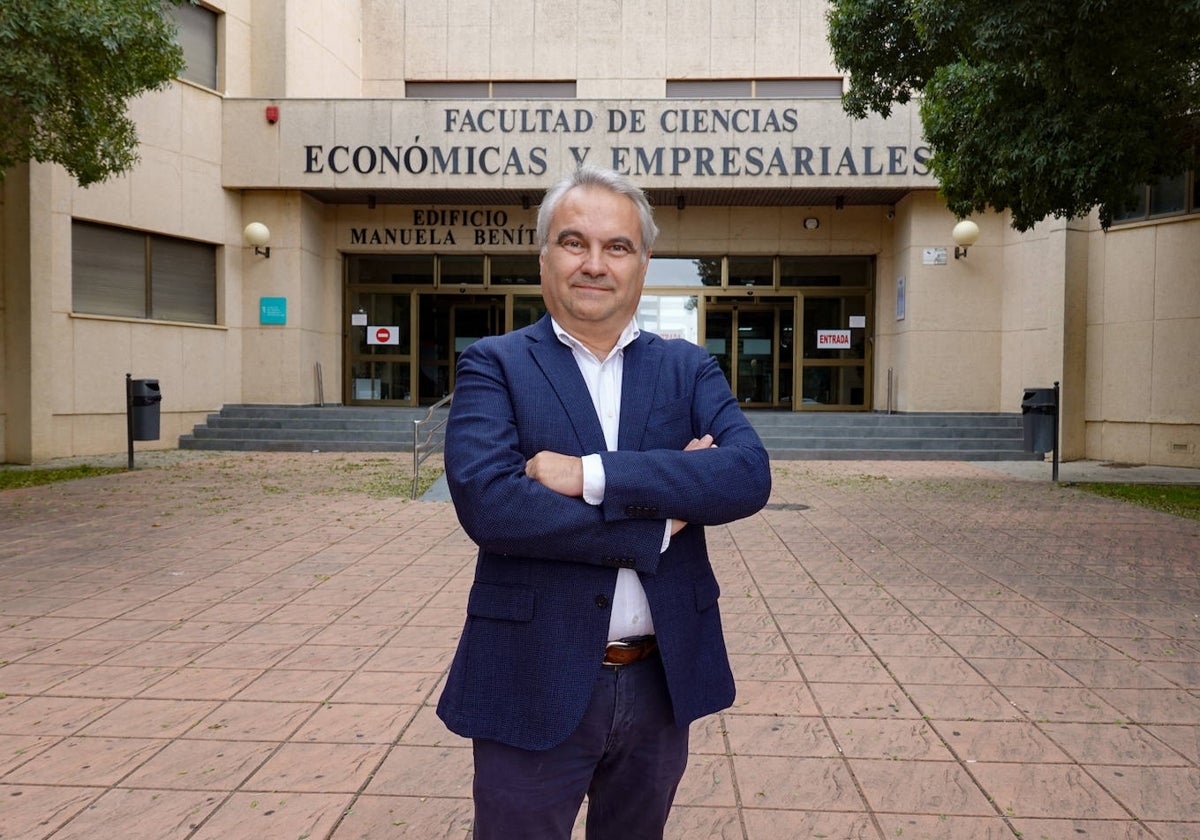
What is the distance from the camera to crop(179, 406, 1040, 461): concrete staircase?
48.4 ft

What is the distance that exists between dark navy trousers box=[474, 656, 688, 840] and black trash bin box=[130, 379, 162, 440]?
12.8 metres

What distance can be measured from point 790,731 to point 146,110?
1515 centimetres

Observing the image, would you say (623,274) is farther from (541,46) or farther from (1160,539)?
(541,46)

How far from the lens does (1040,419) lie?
12.1 metres

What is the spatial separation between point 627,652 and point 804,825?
1.50m

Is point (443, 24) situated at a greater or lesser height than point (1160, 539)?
greater

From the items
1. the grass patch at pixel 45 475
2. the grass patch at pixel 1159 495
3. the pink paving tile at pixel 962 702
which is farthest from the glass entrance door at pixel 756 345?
the pink paving tile at pixel 962 702

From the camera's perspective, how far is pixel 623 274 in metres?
1.79

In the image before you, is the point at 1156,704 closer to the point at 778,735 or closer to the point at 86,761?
the point at 778,735

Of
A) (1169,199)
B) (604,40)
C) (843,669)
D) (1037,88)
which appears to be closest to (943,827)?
(843,669)

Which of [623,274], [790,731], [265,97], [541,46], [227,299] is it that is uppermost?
[541,46]

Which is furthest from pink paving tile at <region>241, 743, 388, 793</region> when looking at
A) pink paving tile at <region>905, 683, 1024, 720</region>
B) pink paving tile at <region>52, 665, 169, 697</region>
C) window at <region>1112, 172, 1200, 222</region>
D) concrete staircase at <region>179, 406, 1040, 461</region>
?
window at <region>1112, 172, 1200, 222</region>

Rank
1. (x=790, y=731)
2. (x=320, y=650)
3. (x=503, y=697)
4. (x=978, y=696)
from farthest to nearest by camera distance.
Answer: (x=320, y=650) → (x=978, y=696) → (x=790, y=731) → (x=503, y=697)

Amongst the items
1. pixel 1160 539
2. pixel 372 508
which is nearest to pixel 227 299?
pixel 372 508
